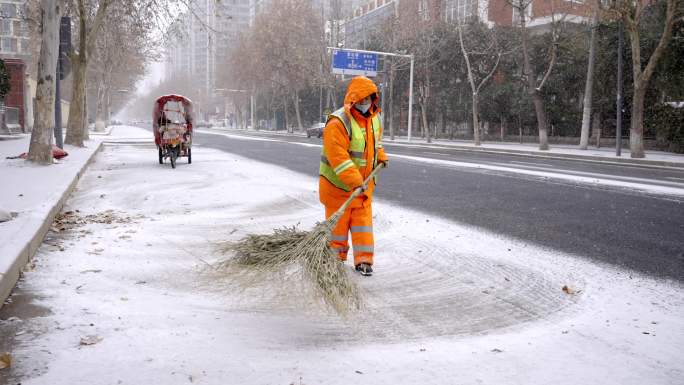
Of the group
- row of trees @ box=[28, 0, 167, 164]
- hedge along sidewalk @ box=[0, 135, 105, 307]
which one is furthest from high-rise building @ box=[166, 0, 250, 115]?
hedge along sidewalk @ box=[0, 135, 105, 307]

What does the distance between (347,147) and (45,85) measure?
10.2 m

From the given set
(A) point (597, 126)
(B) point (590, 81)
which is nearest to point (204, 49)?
(A) point (597, 126)

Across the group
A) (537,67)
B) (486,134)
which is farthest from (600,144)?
(486,134)

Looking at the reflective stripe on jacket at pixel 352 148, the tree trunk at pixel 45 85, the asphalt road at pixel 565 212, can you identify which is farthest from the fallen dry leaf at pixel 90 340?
the tree trunk at pixel 45 85

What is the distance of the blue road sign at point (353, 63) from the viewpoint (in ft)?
130

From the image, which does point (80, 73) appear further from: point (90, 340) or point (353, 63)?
point (353, 63)

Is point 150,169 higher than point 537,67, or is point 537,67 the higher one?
point 537,67

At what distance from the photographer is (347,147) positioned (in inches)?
193

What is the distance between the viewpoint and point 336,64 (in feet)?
130

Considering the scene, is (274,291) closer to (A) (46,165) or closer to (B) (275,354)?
(B) (275,354)

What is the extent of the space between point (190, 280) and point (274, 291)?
815mm

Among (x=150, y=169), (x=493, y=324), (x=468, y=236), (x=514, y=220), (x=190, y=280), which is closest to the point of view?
(x=493, y=324)

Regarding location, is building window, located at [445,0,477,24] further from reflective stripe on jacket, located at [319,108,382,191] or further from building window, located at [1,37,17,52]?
building window, located at [1,37,17,52]

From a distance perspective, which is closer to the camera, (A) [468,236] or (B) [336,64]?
(A) [468,236]
